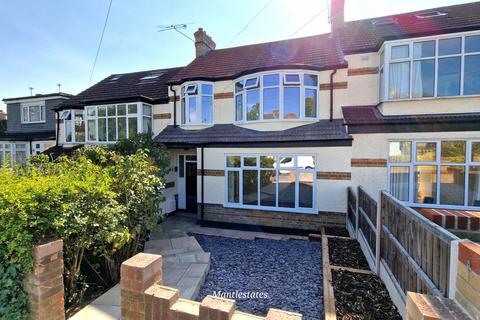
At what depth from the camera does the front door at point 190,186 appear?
11414 mm

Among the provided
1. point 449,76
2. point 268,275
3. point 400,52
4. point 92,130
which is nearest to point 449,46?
point 449,76

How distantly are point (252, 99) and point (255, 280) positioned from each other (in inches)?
253

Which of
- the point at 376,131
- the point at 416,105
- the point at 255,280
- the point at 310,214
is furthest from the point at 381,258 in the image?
the point at 416,105

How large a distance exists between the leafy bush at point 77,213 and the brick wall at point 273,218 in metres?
4.07

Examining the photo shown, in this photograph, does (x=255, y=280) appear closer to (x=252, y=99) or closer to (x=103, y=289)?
(x=103, y=289)

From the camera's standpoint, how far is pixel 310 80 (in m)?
8.94

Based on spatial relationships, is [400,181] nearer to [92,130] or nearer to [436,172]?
[436,172]

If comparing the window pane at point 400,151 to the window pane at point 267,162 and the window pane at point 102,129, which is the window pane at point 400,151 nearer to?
the window pane at point 267,162

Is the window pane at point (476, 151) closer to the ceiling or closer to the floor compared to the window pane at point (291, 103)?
closer to the floor

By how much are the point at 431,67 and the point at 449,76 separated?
572mm

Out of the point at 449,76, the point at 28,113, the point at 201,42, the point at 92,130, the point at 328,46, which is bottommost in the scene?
the point at 92,130

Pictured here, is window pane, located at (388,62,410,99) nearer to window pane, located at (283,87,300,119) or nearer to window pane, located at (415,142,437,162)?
window pane, located at (415,142,437,162)

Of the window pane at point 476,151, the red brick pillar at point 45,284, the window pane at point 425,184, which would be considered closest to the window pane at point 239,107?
the window pane at point 425,184

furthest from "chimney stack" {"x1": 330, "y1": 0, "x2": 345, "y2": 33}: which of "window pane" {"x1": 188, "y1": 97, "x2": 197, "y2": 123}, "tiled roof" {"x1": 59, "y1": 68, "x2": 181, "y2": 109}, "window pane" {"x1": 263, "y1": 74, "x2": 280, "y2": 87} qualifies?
"tiled roof" {"x1": 59, "y1": 68, "x2": 181, "y2": 109}
